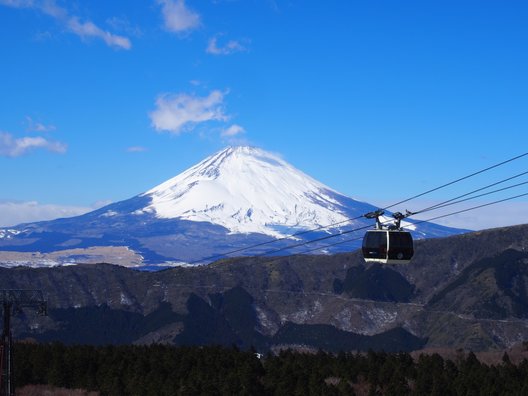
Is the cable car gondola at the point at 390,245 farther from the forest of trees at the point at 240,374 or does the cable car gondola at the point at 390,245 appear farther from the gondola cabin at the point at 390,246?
the forest of trees at the point at 240,374

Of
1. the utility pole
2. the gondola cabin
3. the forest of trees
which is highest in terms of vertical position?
the gondola cabin

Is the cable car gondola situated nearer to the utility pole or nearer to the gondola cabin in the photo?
the gondola cabin

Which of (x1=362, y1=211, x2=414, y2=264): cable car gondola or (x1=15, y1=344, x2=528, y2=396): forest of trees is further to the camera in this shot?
(x1=15, y1=344, x2=528, y2=396): forest of trees

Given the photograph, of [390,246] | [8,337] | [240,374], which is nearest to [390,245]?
[390,246]

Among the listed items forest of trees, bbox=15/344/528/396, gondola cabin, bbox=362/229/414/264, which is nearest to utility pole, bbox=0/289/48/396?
gondola cabin, bbox=362/229/414/264

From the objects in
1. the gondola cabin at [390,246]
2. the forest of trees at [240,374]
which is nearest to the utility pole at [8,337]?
the gondola cabin at [390,246]

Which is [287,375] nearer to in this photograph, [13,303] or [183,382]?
[183,382]

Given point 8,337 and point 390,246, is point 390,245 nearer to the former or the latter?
point 390,246
